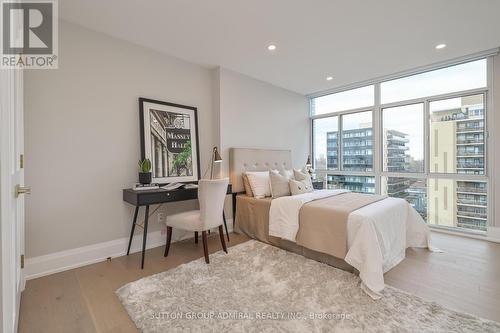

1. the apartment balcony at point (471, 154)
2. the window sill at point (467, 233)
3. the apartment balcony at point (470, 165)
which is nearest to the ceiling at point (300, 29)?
the apartment balcony at point (471, 154)

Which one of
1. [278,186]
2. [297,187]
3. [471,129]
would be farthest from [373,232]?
[471,129]

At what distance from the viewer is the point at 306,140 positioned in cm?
523

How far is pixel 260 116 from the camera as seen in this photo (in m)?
4.17

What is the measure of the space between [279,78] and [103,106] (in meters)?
2.78

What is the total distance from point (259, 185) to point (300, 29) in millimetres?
2040

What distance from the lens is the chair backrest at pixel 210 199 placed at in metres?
2.45

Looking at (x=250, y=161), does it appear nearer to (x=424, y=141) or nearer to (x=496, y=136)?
(x=424, y=141)

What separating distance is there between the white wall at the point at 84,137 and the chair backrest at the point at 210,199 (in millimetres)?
921

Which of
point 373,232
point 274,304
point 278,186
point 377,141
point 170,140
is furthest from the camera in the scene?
point 377,141

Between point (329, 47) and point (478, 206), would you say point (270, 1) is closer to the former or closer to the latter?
point (329, 47)

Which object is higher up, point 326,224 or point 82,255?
point 326,224

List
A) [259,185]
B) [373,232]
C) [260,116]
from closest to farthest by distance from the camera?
[373,232] < [259,185] < [260,116]

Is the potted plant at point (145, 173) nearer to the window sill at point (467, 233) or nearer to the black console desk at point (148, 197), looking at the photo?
the black console desk at point (148, 197)

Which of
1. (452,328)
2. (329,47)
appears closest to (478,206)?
(452,328)
